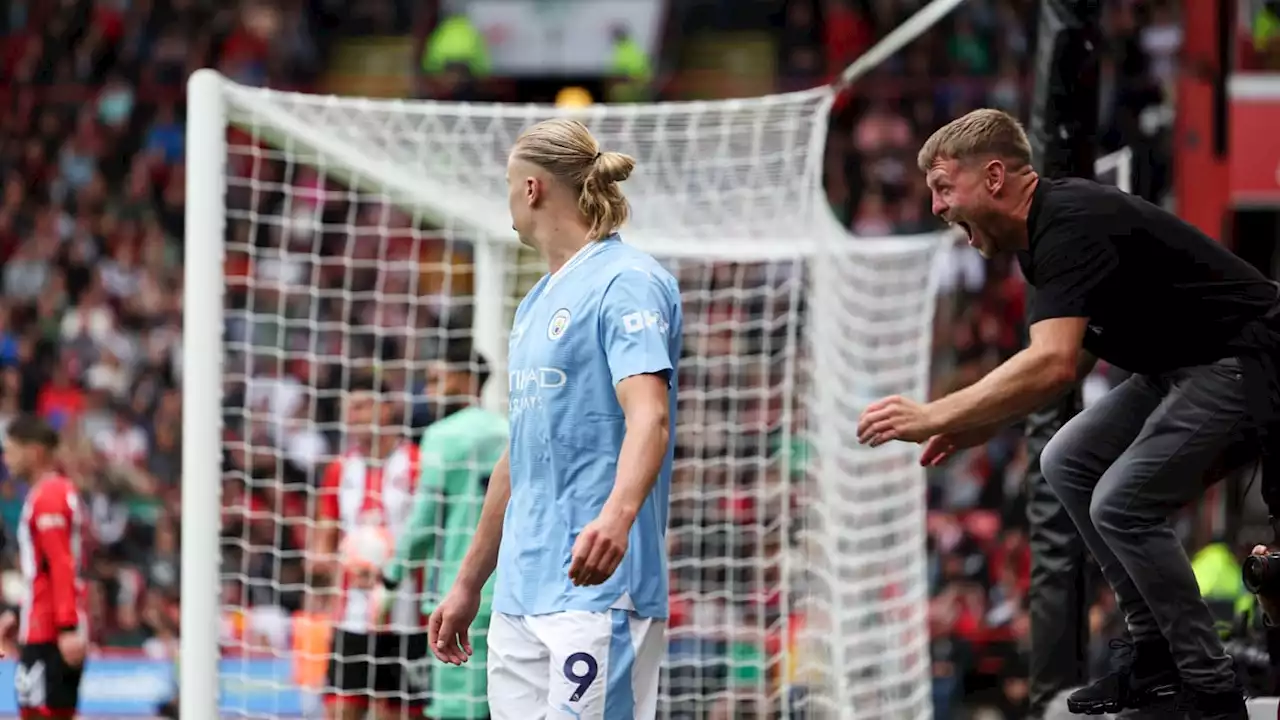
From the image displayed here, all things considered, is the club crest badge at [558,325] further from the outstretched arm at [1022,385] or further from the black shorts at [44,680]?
the black shorts at [44,680]

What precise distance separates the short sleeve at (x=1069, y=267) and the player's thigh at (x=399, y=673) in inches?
152

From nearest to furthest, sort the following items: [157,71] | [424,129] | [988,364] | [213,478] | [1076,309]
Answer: [1076,309] < [213,478] < [424,129] < [988,364] < [157,71]

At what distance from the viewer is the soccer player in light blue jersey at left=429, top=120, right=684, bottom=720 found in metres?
3.67

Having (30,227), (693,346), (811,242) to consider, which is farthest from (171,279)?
(811,242)

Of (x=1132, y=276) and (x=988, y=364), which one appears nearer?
(x=1132, y=276)

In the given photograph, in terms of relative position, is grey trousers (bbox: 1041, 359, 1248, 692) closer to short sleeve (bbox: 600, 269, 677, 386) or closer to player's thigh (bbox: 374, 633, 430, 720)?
short sleeve (bbox: 600, 269, 677, 386)

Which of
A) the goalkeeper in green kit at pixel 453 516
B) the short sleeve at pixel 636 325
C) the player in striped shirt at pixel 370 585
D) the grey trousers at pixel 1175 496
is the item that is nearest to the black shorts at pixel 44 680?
the player in striped shirt at pixel 370 585

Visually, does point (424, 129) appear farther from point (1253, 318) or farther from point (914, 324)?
point (1253, 318)

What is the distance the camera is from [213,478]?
616 cm

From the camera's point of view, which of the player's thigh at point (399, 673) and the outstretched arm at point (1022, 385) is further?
the player's thigh at point (399, 673)

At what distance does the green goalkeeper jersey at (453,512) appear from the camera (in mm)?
6754

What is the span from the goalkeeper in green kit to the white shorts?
112 inches

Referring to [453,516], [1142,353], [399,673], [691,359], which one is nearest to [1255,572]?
[1142,353]

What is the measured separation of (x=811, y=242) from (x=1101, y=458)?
12.5ft
